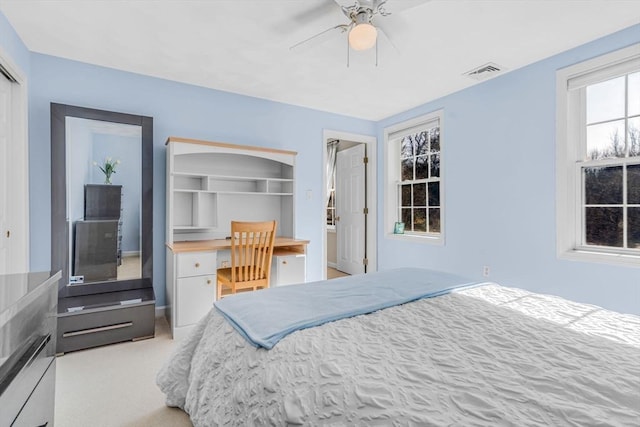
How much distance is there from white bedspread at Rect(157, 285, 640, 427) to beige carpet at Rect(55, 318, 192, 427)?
0.54m

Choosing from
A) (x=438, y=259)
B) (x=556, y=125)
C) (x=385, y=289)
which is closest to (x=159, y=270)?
(x=385, y=289)

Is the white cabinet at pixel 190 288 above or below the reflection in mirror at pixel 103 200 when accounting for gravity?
below

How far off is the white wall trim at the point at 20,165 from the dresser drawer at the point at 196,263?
1155 mm

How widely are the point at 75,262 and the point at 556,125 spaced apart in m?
4.32

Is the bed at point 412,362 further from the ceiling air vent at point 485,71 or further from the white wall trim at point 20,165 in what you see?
the ceiling air vent at point 485,71

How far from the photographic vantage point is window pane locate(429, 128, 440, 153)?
3815 mm

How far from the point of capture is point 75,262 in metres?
2.65

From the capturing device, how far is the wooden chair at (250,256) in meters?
2.65

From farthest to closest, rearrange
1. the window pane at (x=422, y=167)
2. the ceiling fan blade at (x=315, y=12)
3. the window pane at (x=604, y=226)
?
the window pane at (x=422, y=167)
the window pane at (x=604, y=226)
the ceiling fan blade at (x=315, y=12)

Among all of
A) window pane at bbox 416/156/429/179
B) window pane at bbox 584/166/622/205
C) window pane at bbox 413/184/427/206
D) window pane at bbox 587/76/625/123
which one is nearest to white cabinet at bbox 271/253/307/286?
window pane at bbox 413/184/427/206

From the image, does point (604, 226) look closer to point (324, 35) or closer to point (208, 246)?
point (324, 35)

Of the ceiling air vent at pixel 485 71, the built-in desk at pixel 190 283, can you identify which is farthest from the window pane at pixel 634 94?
the built-in desk at pixel 190 283

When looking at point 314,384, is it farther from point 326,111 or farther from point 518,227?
point 326,111

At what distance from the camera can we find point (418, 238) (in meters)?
3.91
